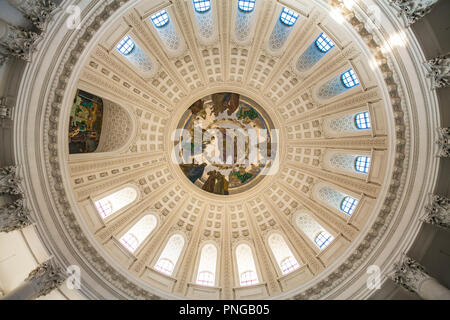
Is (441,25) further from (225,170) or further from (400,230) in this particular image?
(225,170)

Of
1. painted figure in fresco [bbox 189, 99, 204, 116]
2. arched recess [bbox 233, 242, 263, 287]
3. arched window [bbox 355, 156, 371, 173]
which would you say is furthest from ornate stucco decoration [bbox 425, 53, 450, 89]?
painted figure in fresco [bbox 189, 99, 204, 116]

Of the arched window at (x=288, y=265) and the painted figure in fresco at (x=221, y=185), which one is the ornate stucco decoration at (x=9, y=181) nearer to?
the painted figure in fresco at (x=221, y=185)

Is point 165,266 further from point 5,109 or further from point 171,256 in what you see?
point 5,109

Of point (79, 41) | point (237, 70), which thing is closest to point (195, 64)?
point (237, 70)

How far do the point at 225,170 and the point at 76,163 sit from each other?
11.2 metres

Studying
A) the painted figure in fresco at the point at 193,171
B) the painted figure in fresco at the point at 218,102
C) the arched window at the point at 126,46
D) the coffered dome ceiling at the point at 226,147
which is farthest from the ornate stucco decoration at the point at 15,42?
the painted figure in fresco at the point at 193,171

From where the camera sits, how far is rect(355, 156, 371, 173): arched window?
16219mm

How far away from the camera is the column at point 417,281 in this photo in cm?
1007

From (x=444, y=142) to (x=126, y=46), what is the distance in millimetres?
17106

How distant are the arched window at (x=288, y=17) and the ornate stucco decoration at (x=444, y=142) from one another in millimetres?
10329

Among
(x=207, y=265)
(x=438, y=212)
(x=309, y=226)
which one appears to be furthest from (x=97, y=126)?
(x=438, y=212)

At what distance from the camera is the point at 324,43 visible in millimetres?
16500

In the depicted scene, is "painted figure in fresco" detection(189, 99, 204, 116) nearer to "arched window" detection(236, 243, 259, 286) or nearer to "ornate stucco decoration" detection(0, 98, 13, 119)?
"arched window" detection(236, 243, 259, 286)

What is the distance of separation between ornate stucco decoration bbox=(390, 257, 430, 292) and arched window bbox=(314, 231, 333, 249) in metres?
4.68
